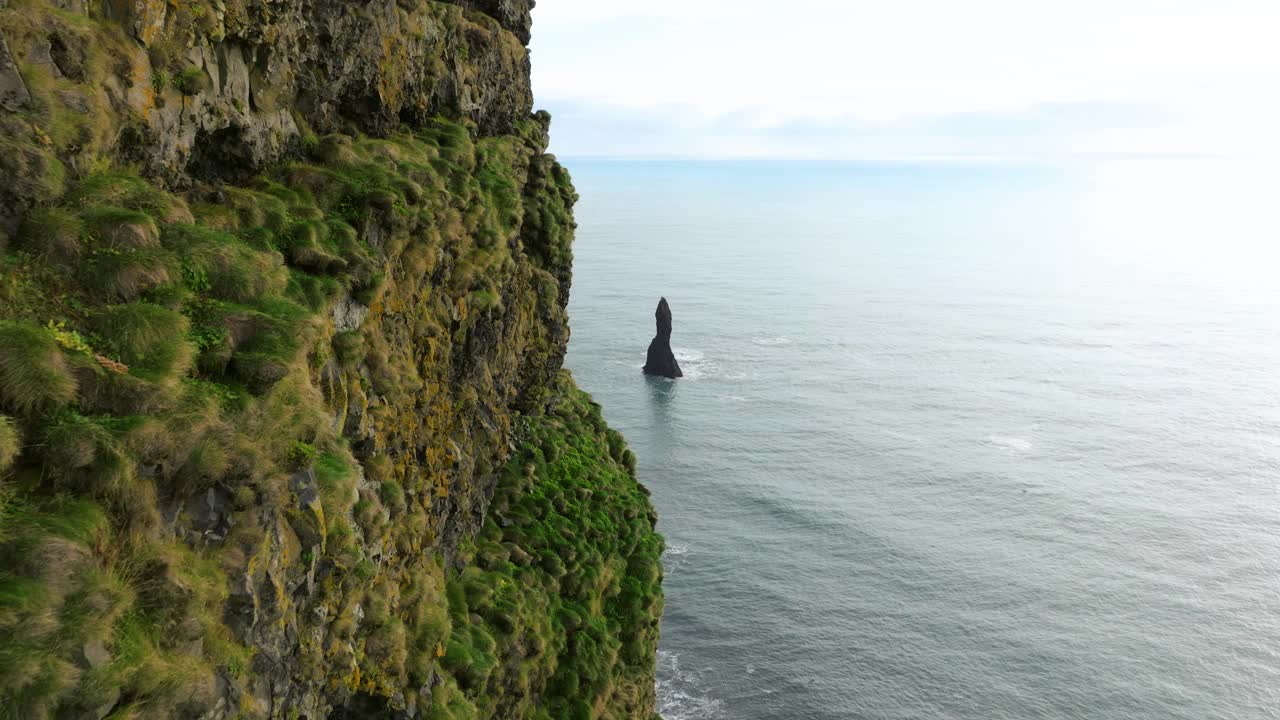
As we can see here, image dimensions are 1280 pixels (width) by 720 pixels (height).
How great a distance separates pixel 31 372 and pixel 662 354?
351 ft

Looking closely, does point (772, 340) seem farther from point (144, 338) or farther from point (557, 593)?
point (144, 338)

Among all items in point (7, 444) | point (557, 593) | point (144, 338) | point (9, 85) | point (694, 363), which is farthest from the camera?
point (694, 363)

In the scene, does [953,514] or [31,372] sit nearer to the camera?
[31,372]

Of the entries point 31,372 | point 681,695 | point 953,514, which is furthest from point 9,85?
point 953,514

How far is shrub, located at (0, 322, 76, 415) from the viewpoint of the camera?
37.1 feet

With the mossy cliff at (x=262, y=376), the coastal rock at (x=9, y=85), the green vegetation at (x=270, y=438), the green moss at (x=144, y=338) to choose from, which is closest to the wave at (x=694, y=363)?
the mossy cliff at (x=262, y=376)

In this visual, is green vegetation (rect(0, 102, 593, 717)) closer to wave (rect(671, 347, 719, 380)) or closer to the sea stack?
the sea stack

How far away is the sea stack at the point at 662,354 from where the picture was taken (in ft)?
386

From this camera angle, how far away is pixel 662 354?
117938mm

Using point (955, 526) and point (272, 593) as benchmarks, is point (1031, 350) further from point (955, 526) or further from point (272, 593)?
point (272, 593)

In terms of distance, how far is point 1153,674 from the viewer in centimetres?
6166

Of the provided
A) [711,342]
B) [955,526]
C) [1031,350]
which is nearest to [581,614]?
[955,526]

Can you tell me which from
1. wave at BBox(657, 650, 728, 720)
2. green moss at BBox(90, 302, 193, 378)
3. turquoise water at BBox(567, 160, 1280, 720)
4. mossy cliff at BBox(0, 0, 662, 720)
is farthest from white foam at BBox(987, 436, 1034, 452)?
green moss at BBox(90, 302, 193, 378)

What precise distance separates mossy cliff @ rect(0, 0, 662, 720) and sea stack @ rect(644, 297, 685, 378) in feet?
283
